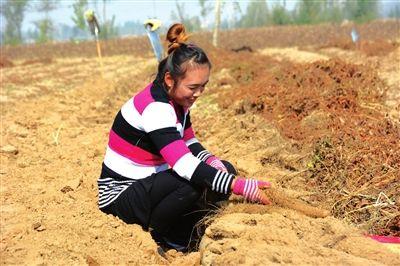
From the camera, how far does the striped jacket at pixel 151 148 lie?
273 cm

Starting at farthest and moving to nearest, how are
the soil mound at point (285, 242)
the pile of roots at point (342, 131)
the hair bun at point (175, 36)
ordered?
the pile of roots at point (342, 131), the hair bun at point (175, 36), the soil mound at point (285, 242)

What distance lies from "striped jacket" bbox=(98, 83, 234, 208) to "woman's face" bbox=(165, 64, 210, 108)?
6 centimetres

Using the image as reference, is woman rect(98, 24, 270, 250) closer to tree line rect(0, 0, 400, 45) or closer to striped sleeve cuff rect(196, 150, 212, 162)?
striped sleeve cuff rect(196, 150, 212, 162)

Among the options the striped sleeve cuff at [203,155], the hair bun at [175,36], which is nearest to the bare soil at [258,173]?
the striped sleeve cuff at [203,155]

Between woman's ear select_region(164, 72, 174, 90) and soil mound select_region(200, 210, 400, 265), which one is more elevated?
woman's ear select_region(164, 72, 174, 90)

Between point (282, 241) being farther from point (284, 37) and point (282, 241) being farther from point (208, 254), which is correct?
point (284, 37)

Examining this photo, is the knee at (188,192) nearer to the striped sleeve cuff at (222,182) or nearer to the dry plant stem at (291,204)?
the striped sleeve cuff at (222,182)

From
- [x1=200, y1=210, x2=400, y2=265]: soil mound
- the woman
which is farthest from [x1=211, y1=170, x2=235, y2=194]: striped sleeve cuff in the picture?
[x1=200, y1=210, x2=400, y2=265]: soil mound

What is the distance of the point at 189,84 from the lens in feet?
9.05

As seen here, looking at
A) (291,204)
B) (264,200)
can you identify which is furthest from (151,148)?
(291,204)

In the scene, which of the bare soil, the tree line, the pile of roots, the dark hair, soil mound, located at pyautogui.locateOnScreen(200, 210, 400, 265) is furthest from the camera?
the tree line

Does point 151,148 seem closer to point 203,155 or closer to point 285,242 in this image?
point 203,155

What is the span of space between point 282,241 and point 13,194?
2.33m

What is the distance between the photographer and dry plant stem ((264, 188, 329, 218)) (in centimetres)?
276
